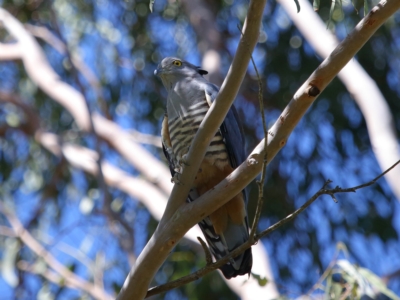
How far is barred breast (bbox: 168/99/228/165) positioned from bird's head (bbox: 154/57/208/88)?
0.45 meters

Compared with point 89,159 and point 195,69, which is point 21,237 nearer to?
point 89,159

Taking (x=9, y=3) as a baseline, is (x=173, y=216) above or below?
below

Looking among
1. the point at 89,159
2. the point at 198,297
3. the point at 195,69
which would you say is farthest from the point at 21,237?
the point at 195,69

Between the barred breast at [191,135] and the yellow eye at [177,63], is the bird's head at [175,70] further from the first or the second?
the barred breast at [191,135]

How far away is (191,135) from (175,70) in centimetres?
72

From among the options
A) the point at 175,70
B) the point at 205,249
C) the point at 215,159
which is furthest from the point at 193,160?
the point at 175,70

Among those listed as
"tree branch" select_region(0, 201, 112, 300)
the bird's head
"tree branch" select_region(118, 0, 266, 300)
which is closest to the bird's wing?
the bird's head

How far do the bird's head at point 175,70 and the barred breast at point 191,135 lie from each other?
1.47 ft

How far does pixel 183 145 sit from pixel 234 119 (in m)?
0.37

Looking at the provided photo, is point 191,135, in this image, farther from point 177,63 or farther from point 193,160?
point 193,160

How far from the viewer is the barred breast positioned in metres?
3.64

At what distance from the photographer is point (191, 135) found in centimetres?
369

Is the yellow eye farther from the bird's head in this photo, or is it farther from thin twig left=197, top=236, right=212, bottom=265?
thin twig left=197, top=236, right=212, bottom=265

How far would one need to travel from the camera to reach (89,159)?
7.04 meters
